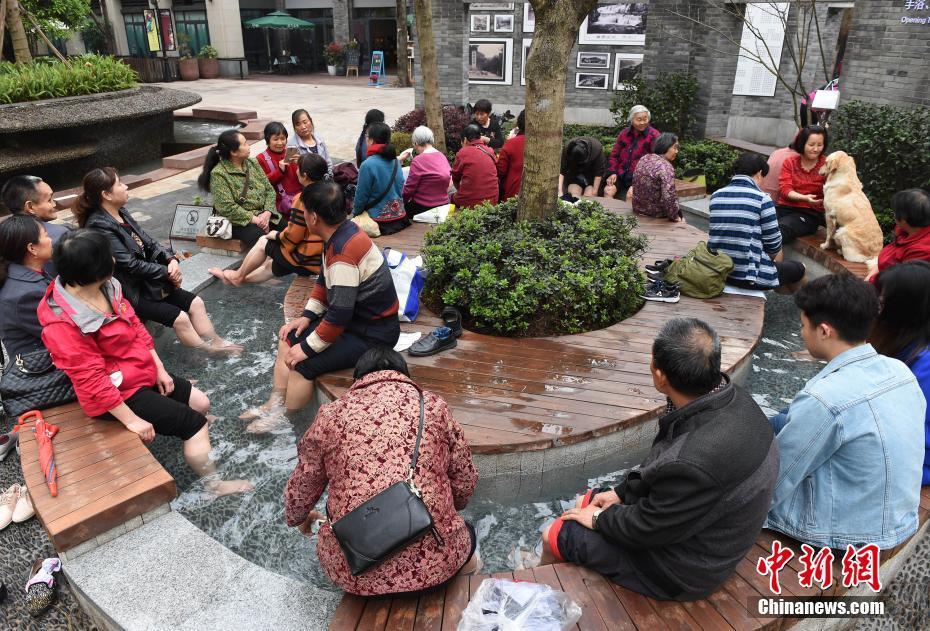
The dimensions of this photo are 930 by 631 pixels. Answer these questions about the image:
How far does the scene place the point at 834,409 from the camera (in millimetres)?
2467

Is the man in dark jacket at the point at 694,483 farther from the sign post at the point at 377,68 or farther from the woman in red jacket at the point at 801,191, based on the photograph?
the sign post at the point at 377,68

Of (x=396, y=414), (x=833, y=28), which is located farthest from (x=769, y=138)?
(x=396, y=414)

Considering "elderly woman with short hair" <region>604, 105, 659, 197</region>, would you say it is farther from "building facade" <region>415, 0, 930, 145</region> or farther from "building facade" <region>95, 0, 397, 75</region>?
"building facade" <region>95, 0, 397, 75</region>

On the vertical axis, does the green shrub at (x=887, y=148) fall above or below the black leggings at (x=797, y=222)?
above

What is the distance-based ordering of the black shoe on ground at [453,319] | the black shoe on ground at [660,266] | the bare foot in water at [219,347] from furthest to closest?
the black shoe on ground at [660,266], the bare foot in water at [219,347], the black shoe on ground at [453,319]

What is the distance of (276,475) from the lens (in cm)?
395

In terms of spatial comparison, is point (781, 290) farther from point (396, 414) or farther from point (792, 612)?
point (396, 414)

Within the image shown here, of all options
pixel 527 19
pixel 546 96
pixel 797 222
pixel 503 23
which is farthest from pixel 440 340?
pixel 503 23

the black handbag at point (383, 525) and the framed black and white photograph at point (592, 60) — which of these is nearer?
the black handbag at point (383, 525)

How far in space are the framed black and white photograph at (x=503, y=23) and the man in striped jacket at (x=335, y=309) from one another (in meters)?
13.7

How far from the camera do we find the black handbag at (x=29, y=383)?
3604mm

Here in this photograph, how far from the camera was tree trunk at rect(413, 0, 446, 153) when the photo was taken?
357 inches

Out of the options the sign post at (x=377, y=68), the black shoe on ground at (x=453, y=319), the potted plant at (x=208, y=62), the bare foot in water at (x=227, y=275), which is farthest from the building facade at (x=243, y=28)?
the black shoe on ground at (x=453, y=319)

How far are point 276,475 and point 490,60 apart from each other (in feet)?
48.5
